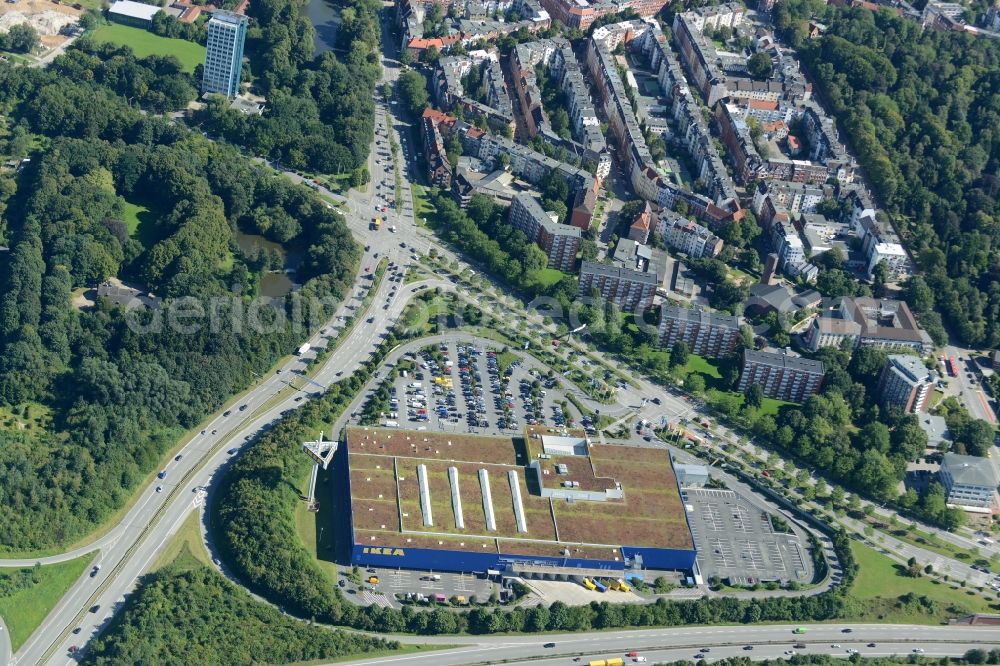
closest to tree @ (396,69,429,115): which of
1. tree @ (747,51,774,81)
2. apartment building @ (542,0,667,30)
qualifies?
apartment building @ (542,0,667,30)

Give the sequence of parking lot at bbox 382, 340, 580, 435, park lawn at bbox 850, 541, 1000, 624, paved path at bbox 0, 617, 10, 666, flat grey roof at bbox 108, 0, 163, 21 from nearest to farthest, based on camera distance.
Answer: paved path at bbox 0, 617, 10, 666, park lawn at bbox 850, 541, 1000, 624, parking lot at bbox 382, 340, 580, 435, flat grey roof at bbox 108, 0, 163, 21

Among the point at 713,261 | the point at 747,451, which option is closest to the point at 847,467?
the point at 747,451

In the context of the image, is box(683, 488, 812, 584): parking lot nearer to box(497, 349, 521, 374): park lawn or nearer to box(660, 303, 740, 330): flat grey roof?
box(660, 303, 740, 330): flat grey roof

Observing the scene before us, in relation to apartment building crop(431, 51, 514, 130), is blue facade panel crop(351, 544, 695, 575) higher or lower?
lower

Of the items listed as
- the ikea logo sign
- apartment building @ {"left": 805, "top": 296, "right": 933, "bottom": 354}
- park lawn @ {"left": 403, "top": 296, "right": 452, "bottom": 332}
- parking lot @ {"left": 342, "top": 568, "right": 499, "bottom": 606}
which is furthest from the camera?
apartment building @ {"left": 805, "top": 296, "right": 933, "bottom": 354}

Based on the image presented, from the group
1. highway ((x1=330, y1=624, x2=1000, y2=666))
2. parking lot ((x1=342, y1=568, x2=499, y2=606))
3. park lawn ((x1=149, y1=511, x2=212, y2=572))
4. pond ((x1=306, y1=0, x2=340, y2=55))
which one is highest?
pond ((x1=306, y1=0, x2=340, y2=55))

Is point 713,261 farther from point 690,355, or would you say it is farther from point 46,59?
point 46,59

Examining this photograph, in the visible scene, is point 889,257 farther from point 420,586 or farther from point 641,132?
point 420,586

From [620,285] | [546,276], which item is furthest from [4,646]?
[620,285]
